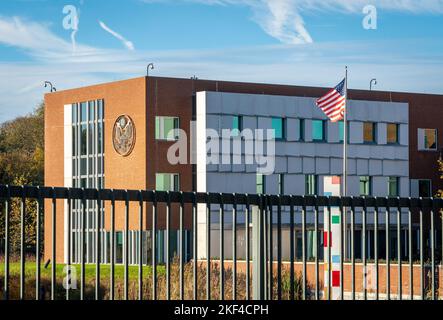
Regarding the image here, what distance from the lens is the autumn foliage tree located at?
81.5 metres

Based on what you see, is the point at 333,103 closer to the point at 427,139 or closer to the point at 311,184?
the point at 311,184

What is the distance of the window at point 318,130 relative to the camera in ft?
232

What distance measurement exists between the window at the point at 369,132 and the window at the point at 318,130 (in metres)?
2.90

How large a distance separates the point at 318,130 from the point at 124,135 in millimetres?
12018

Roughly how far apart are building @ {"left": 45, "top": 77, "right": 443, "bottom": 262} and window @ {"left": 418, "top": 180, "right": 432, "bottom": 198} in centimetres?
7

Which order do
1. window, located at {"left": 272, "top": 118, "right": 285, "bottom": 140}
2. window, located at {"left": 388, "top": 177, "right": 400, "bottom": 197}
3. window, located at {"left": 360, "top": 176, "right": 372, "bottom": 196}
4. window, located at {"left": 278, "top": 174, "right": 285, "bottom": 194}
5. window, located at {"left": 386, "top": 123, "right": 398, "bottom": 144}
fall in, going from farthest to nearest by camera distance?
window, located at {"left": 388, "top": 177, "right": 400, "bottom": 197} < window, located at {"left": 386, "top": 123, "right": 398, "bottom": 144} < window, located at {"left": 360, "top": 176, "right": 372, "bottom": 196} < window, located at {"left": 278, "top": 174, "right": 285, "bottom": 194} < window, located at {"left": 272, "top": 118, "right": 285, "bottom": 140}

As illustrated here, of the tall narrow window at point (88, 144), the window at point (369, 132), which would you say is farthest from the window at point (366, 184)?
the tall narrow window at point (88, 144)

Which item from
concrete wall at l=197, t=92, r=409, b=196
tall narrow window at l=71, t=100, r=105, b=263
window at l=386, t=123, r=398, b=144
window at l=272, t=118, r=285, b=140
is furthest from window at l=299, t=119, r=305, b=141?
tall narrow window at l=71, t=100, r=105, b=263

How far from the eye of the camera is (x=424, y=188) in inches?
2972

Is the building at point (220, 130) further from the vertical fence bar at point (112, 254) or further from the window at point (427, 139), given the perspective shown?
the vertical fence bar at point (112, 254)

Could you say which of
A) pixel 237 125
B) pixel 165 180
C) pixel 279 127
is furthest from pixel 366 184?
pixel 165 180

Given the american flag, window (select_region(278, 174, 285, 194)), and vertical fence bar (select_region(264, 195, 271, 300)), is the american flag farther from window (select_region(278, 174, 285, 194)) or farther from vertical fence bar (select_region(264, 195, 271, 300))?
vertical fence bar (select_region(264, 195, 271, 300))

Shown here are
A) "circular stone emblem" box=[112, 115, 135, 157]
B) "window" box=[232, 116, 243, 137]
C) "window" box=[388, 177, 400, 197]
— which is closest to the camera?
"window" box=[232, 116, 243, 137]
